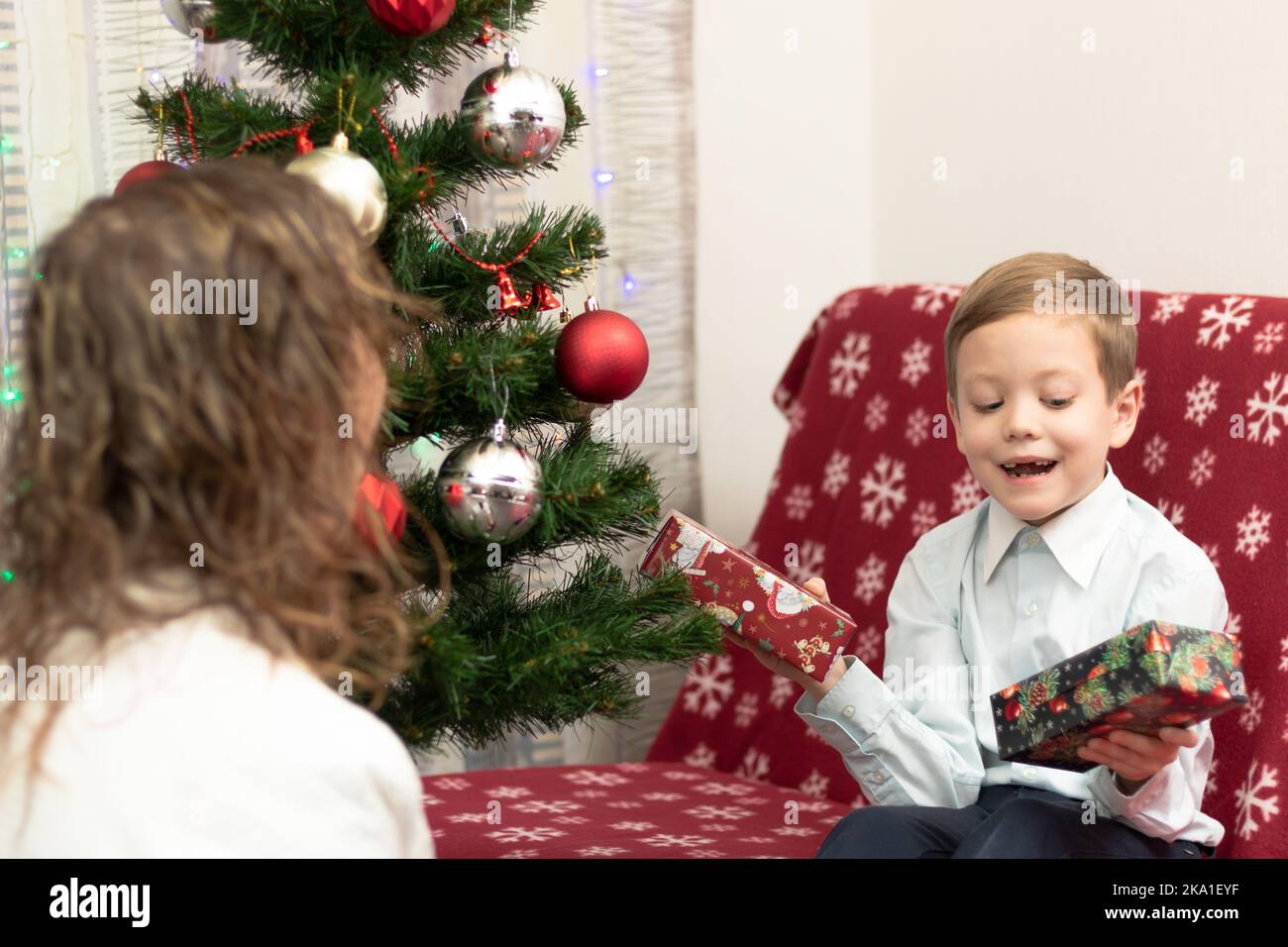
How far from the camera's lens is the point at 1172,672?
1038 mm

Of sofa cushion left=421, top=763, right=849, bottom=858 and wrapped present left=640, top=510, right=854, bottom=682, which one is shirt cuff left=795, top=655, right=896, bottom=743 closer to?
wrapped present left=640, top=510, right=854, bottom=682

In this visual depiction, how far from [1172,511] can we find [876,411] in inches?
17.6

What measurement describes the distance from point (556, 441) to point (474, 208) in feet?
2.44

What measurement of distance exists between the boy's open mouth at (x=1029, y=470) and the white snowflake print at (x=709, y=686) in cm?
69

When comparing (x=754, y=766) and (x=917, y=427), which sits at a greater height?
(x=917, y=427)

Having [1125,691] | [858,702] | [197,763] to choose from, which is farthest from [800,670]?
[197,763]

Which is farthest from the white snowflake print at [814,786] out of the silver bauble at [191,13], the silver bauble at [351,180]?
the silver bauble at [191,13]

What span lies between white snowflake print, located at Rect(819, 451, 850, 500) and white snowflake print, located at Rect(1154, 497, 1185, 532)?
1.47 feet

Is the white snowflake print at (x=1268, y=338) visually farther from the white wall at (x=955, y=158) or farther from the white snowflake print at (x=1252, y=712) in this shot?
the white snowflake print at (x=1252, y=712)

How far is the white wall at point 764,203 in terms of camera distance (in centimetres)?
215

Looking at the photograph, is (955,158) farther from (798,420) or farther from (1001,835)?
(1001,835)

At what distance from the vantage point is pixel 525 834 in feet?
5.19

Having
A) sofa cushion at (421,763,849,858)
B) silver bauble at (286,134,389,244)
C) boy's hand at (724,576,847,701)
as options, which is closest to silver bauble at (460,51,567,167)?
silver bauble at (286,134,389,244)

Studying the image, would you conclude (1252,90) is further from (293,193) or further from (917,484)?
(293,193)
